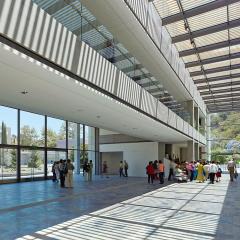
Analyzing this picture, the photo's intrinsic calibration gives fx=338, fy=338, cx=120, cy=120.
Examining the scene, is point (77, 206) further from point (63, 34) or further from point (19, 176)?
point (19, 176)

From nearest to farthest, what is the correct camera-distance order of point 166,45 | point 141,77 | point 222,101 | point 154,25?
point 154,25 → point 141,77 → point 166,45 → point 222,101

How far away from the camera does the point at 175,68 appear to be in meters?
19.1

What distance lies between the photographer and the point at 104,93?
35.7 feet

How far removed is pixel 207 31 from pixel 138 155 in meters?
15.5

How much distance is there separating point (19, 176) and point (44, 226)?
14.1 metres

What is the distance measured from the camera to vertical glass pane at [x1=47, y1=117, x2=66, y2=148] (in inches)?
950

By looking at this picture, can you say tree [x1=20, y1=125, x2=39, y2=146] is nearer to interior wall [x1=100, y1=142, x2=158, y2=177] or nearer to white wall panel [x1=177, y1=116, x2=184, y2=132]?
white wall panel [x1=177, y1=116, x2=184, y2=132]

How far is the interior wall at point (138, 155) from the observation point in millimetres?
29484

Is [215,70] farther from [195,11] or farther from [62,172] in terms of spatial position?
[62,172]

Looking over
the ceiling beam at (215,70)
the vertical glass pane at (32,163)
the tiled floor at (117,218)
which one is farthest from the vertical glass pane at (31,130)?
the ceiling beam at (215,70)

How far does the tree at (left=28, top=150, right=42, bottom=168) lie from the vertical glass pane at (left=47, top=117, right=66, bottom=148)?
1.39 meters

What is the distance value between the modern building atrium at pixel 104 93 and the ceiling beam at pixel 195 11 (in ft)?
0.14

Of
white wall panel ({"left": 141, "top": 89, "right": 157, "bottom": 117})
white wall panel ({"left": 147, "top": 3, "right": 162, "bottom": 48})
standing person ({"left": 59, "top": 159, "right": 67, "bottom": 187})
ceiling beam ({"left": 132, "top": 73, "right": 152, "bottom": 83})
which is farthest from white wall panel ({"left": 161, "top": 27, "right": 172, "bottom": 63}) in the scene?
standing person ({"left": 59, "top": 159, "right": 67, "bottom": 187})

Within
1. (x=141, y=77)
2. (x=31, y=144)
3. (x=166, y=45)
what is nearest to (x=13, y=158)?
(x=31, y=144)
